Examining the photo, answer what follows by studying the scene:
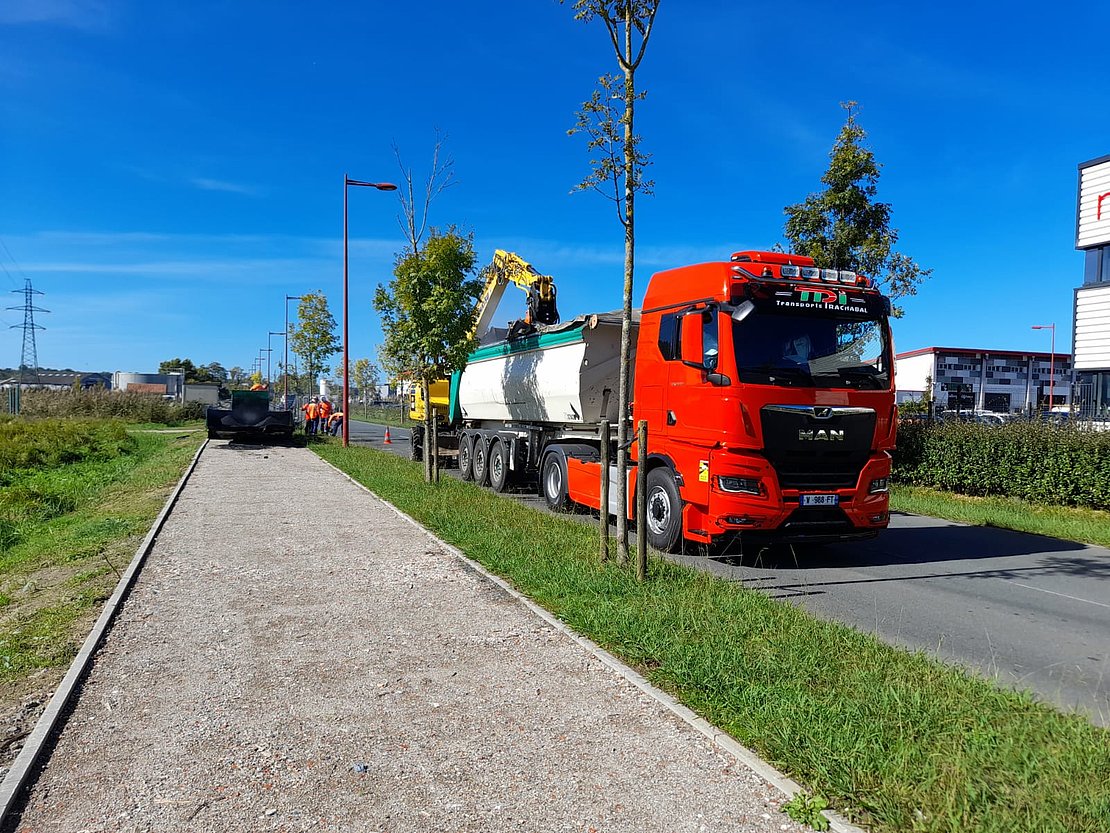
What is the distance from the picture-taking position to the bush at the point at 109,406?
37.3 m

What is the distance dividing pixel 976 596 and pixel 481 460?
1069cm

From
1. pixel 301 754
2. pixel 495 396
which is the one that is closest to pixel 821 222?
pixel 495 396

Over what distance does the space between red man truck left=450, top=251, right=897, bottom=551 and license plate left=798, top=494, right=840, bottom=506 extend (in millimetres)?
15

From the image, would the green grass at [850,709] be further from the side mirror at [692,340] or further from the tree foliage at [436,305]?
the tree foliage at [436,305]

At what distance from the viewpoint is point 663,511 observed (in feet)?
29.3

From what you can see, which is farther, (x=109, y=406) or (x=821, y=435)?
(x=109, y=406)

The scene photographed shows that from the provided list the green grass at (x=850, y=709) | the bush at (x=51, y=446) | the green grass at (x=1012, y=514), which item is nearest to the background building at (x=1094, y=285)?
the green grass at (x=1012, y=514)

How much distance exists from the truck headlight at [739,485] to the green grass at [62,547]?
5738 mm

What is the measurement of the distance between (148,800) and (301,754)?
667mm

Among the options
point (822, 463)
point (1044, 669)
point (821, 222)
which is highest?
point (821, 222)

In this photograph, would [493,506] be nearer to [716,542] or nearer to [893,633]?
[716,542]

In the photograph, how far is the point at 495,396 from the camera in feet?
52.7

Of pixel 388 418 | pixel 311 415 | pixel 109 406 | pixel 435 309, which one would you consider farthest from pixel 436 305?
pixel 388 418

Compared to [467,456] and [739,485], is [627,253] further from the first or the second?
[467,456]
